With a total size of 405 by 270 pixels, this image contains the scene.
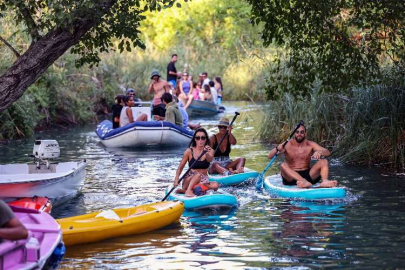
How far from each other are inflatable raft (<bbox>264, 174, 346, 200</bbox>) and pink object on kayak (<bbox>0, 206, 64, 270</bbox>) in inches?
195

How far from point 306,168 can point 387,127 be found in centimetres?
301

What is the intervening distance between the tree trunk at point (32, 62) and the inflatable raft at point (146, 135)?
27.5ft

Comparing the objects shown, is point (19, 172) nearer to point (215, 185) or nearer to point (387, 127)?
point (215, 185)

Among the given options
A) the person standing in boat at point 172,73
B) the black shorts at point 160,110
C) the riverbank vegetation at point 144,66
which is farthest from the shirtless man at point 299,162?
the person standing in boat at point 172,73

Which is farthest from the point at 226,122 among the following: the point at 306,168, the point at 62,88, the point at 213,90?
the point at 213,90

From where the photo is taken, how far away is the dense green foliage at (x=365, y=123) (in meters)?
14.4

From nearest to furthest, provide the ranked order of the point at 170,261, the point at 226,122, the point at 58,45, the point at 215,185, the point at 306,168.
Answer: the point at 170,261 < the point at 58,45 < the point at 215,185 < the point at 306,168 < the point at 226,122

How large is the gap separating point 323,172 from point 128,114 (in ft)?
26.8

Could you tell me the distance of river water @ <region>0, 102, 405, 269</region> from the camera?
8.26m

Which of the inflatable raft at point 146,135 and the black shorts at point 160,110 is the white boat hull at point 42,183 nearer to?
the inflatable raft at point 146,135

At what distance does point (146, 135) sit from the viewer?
18.7m

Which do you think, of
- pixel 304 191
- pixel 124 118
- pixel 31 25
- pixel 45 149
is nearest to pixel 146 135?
pixel 124 118

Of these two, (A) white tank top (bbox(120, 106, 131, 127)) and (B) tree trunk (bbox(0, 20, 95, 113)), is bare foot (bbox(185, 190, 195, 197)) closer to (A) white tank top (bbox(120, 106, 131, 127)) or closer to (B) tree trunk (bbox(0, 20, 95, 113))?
(B) tree trunk (bbox(0, 20, 95, 113))

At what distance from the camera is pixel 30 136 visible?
833 inches
